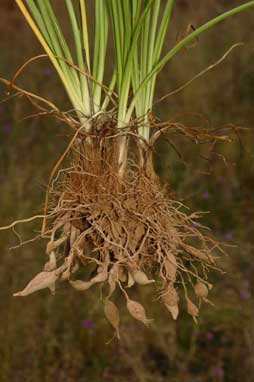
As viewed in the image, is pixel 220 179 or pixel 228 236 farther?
pixel 220 179

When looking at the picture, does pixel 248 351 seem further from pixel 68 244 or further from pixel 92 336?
pixel 68 244

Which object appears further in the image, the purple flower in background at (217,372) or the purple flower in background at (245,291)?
the purple flower in background at (245,291)

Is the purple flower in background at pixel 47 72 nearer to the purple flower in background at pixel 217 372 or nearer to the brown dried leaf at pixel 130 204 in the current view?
the purple flower in background at pixel 217 372

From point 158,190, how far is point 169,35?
11.4ft

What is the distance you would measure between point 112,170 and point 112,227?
85 millimetres

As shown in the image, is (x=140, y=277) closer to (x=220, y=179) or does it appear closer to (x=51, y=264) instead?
(x=51, y=264)

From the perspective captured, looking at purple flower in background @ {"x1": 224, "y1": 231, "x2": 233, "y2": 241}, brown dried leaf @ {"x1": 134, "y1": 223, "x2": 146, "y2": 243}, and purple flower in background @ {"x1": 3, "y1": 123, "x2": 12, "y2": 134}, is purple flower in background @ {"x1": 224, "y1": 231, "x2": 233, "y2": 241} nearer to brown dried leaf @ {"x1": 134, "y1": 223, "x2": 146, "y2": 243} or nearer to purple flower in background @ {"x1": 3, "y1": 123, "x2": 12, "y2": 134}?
purple flower in background @ {"x1": 3, "y1": 123, "x2": 12, "y2": 134}

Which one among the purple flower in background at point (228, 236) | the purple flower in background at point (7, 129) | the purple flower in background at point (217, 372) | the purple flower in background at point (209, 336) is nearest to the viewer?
the purple flower in background at point (217, 372)

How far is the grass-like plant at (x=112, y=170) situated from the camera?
1.13 metres

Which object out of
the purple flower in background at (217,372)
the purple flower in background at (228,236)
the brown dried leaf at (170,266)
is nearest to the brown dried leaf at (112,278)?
the brown dried leaf at (170,266)

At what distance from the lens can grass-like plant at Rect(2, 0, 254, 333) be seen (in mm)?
1134

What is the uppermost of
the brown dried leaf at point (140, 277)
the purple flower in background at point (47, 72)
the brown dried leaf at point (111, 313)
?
the purple flower in background at point (47, 72)

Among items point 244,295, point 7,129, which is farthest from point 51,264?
point 7,129

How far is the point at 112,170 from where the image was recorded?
1.16 metres
